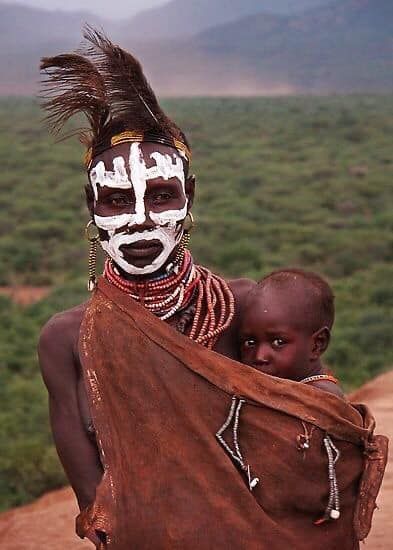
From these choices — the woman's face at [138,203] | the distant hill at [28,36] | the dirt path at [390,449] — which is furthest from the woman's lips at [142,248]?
the distant hill at [28,36]

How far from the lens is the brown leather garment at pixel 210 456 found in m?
2.22

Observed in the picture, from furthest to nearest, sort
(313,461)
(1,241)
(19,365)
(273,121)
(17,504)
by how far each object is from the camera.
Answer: (273,121) → (1,241) → (19,365) → (17,504) → (313,461)

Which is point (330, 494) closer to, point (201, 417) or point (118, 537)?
point (201, 417)

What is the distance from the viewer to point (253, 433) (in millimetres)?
2238

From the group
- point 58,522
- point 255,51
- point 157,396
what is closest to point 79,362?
point 157,396

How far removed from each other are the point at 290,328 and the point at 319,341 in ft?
0.36

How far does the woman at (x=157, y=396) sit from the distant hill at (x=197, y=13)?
11589 centimetres

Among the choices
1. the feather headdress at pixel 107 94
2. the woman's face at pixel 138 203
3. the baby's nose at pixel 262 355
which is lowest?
the baby's nose at pixel 262 355

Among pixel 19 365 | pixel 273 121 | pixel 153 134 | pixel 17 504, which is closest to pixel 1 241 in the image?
pixel 19 365

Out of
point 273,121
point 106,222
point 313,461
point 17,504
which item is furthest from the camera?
point 273,121

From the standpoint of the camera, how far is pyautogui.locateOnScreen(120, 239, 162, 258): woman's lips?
2.42 meters

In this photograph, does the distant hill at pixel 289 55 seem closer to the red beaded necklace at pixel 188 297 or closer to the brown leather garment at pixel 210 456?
the red beaded necklace at pixel 188 297

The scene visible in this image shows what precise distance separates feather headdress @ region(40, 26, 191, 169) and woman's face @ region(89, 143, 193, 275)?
4 cm

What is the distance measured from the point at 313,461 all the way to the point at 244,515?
0.67 ft
